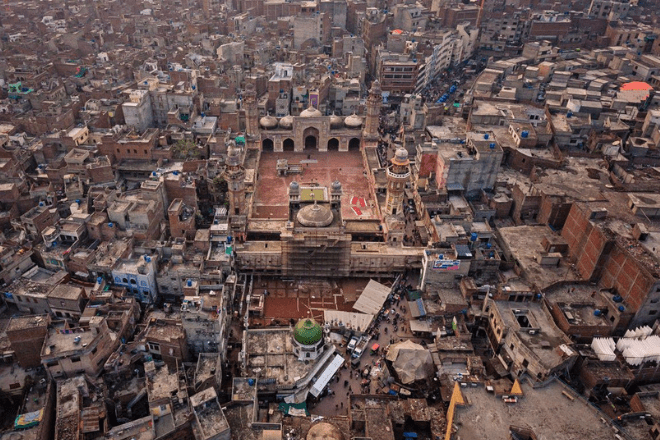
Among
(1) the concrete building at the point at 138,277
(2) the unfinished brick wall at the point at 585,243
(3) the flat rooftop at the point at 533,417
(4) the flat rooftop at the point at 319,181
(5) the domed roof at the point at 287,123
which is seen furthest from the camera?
(5) the domed roof at the point at 287,123

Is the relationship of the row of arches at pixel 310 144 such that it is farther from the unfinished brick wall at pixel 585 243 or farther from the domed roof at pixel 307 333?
the domed roof at pixel 307 333

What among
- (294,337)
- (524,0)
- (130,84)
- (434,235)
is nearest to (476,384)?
(294,337)

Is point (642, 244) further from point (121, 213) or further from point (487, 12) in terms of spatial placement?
point (487, 12)

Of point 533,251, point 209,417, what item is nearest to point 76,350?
point 209,417

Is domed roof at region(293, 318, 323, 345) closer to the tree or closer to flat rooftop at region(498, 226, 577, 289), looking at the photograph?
flat rooftop at region(498, 226, 577, 289)

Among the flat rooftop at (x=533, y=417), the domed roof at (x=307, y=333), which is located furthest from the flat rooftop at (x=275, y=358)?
the flat rooftop at (x=533, y=417)

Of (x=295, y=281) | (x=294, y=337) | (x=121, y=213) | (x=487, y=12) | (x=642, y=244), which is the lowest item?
(x=295, y=281)

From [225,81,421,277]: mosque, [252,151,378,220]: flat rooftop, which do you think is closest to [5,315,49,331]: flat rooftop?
[225,81,421,277]: mosque
